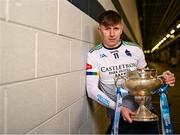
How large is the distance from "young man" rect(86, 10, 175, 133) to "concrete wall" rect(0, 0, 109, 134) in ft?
A: 0.29

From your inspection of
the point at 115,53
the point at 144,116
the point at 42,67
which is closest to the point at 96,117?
the point at 115,53

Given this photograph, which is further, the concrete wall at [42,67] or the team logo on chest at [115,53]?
the team logo on chest at [115,53]

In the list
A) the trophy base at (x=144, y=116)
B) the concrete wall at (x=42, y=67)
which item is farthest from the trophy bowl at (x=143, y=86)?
the concrete wall at (x=42, y=67)

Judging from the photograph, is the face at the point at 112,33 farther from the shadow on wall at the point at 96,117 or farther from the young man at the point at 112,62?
the shadow on wall at the point at 96,117

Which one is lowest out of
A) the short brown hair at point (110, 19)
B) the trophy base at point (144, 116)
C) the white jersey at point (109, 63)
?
the trophy base at point (144, 116)

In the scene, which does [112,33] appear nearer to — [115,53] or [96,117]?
[115,53]

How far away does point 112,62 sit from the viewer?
76.4 inches

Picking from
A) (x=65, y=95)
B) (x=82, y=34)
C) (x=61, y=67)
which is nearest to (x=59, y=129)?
(x=65, y=95)

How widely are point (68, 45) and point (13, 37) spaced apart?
65 cm

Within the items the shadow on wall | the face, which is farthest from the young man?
the shadow on wall

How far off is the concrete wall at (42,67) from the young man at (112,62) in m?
0.09

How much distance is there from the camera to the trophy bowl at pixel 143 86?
1.37 m

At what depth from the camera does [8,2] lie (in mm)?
952

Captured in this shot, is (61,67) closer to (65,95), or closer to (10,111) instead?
(65,95)
